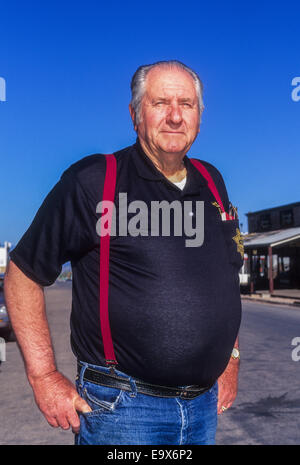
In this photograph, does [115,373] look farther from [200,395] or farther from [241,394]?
[241,394]

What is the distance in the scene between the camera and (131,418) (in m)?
1.86

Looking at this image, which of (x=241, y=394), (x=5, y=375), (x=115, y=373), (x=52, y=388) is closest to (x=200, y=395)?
(x=115, y=373)

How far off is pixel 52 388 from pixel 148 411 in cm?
35

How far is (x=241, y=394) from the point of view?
6254mm

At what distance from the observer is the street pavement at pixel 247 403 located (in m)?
4.63

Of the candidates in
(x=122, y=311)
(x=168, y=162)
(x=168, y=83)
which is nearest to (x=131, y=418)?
(x=122, y=311)

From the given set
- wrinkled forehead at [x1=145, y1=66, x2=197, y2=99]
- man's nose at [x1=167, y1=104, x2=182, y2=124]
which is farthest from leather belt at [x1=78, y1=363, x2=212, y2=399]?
wrinkled forehead at [x1=145, y1=66, x2=197, y2=99]

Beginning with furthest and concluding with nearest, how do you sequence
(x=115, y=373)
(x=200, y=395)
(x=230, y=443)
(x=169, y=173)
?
(x=230, y=443) < (x=169, y=173) < (x=200, y=395) < (x=115, y=373)

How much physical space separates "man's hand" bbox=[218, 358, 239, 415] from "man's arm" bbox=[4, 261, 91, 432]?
0.65m

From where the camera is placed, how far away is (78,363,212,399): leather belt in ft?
6.14

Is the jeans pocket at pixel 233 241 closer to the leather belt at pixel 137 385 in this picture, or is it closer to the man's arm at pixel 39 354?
the leather belt at pixel 137 385

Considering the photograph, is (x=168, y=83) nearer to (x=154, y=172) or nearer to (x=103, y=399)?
(x=154, y=172)

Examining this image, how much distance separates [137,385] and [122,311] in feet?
0.90

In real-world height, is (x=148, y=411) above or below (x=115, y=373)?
below
